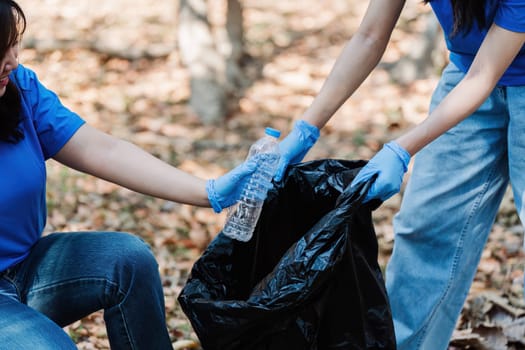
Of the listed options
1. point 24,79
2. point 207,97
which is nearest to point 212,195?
point 24,79

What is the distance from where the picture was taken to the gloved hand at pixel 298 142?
2.18 m

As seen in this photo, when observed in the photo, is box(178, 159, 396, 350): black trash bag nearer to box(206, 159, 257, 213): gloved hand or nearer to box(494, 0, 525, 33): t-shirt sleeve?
box(206, 159, 257, 213): gloved hand

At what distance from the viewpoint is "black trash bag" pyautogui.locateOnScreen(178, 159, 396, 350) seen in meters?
1.76

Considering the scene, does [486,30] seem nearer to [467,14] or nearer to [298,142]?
[467,14]

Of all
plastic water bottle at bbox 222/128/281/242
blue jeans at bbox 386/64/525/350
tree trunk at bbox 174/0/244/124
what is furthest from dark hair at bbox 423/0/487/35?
tree trunk at bbox 174/0/244/124

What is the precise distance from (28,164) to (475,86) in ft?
4.18

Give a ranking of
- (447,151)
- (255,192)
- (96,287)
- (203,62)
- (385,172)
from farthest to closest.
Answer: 1. (203,62)
2. (447,151)
3. (255,192)
4. (96,287)
5. (385,172)

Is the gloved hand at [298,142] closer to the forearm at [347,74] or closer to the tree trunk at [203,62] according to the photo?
the forearm at [347,74]

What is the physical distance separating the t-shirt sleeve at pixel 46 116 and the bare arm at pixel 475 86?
3.26 feet

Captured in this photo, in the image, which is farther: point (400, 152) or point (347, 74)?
point (347, 74)

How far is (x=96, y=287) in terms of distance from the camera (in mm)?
1991

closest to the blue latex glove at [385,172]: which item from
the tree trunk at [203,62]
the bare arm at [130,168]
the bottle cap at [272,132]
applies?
the bottle cap at [272,132]

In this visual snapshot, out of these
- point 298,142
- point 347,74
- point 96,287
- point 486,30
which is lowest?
point 96,287

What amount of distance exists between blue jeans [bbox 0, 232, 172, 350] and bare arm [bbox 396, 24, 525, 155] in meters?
0.87
